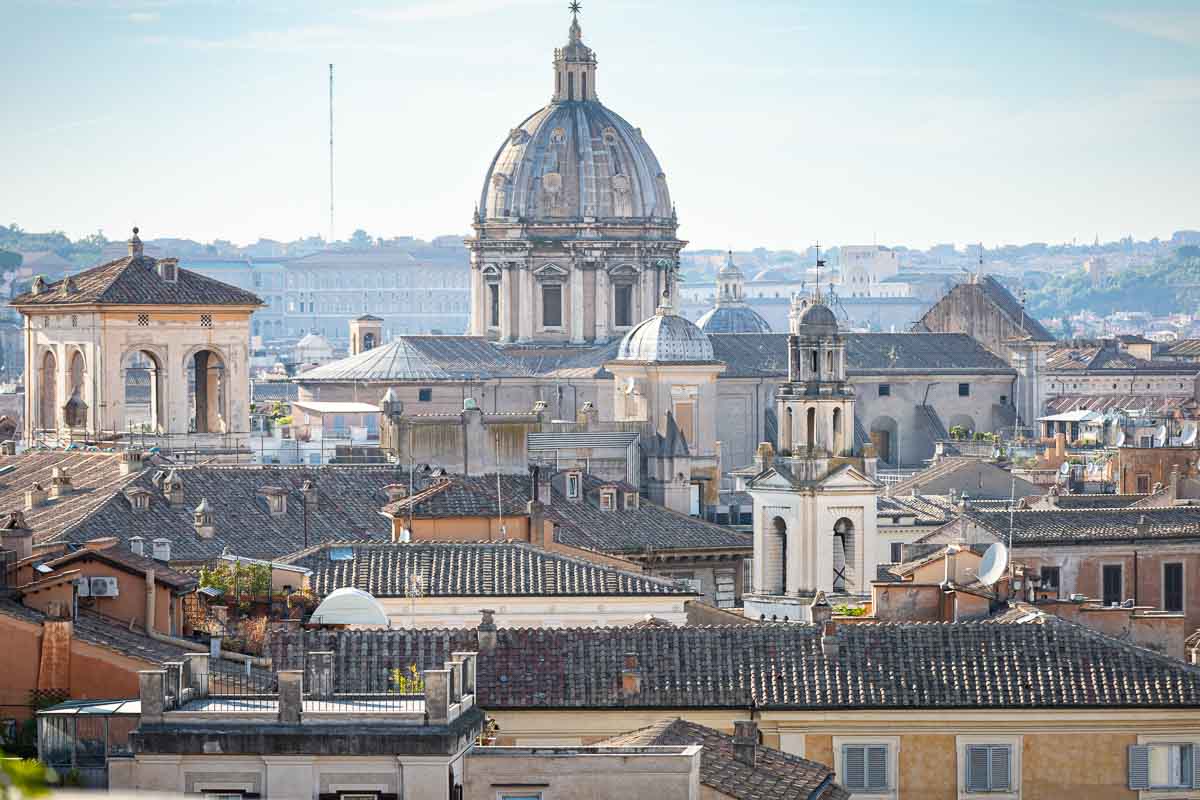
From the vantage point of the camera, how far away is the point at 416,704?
2834cm

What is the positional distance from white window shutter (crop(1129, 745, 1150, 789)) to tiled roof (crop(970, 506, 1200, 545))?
20402 mm

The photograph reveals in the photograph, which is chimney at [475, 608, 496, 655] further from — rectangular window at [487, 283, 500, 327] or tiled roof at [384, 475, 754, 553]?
rectangular window at [487, 283, 500, 327]

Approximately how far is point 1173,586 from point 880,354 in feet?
190

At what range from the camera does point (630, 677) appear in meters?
34.1

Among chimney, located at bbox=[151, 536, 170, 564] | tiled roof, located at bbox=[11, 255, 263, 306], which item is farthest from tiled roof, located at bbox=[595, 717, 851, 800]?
tiled roof, located at bbox=[11, 255, 263, 306]

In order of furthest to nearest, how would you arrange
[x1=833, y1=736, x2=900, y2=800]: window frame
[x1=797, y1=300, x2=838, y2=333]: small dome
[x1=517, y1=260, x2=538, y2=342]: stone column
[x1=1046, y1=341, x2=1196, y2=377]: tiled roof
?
[x1=1046, y1=341, x2=1196, y2=377]: tiled roof < [x1=517, y1=260, x2=538, y2=342]: stone column < [x1=797, y1=300, x2=838, y2=333]: small dome < [x1=833, y1=736, x2=900, y2=800]: window frame

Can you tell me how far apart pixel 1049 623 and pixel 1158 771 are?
140 inches

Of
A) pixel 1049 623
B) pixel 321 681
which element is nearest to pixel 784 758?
pixel 321 681

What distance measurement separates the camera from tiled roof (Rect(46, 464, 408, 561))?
2021 inches

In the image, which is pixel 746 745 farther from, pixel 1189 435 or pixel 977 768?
pixel 1189 435

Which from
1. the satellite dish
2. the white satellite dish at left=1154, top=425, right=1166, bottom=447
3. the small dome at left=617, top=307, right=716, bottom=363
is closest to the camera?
the satellite dish

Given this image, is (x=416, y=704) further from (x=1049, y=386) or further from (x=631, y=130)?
(x=1049, y=386)

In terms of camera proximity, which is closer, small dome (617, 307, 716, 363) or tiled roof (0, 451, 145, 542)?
tiled roof (0, 451, 145, 542)

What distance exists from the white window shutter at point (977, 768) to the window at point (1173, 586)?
21.3 meters
